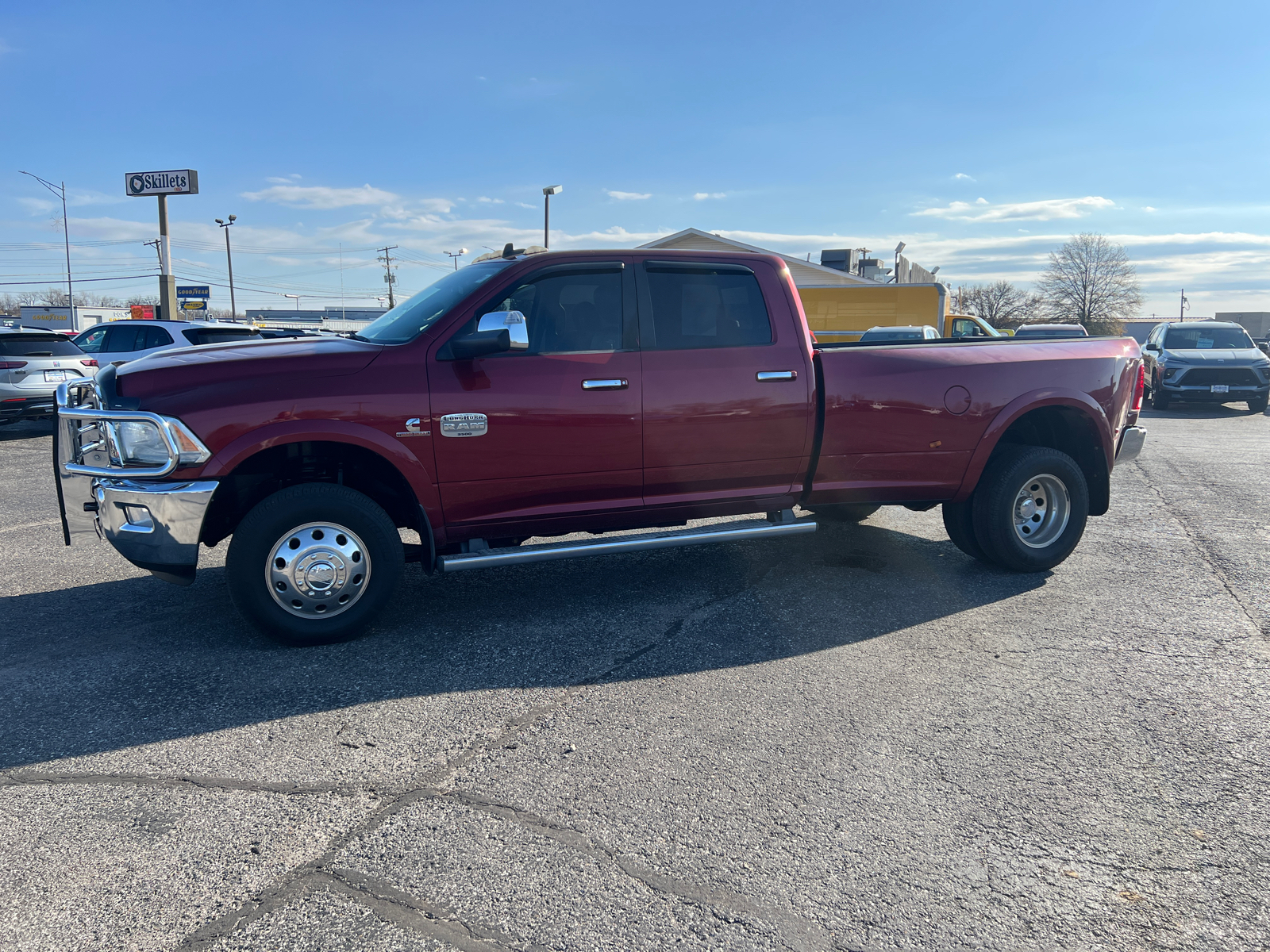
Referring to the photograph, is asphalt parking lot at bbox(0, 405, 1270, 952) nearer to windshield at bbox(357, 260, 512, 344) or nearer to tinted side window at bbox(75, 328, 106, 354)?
windshield at bbox(357, 260, 512, 344)

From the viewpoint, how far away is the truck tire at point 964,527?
6.03 metres

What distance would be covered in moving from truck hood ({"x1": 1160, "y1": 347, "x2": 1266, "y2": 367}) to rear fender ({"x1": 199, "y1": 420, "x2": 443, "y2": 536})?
19.4 meters

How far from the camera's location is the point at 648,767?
131 inches

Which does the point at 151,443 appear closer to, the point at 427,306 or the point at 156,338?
the point at 427,306

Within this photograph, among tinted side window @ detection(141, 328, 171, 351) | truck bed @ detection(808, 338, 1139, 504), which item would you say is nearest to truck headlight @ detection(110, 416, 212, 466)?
truck bed @ detection(808, 338, 1139, 504)

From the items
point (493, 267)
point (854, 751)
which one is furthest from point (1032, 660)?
point (493, 267)

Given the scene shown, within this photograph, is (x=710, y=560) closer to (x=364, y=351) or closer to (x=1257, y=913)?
(x=364, y=351)

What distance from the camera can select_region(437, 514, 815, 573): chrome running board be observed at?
4.71 meters

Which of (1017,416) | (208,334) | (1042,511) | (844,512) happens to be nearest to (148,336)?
(208,334)

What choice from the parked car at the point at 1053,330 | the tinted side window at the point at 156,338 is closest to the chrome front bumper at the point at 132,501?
the tinted side window at the point at 156,338

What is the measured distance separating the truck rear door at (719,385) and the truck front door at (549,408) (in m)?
0.14

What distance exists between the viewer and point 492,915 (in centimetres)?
247

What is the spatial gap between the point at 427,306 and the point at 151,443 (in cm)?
159

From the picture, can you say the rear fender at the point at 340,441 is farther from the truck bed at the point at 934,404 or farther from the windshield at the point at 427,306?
the truck bed at the point at 934,404
